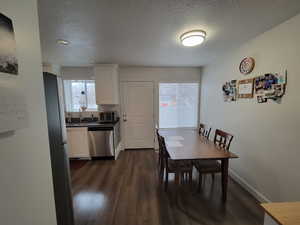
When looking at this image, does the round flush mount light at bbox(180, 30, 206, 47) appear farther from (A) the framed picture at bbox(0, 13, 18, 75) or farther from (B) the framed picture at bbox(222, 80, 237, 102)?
(A) the framed picture at bbox(0, 13, 18, 75)

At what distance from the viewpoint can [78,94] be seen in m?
3.99

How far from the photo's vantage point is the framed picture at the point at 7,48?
2.10 ft

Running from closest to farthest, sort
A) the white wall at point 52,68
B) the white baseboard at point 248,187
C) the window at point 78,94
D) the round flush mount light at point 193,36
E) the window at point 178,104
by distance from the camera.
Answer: the round flush mount light at point 193,36 < the white baseboard at point 248,187 < the white wall at point 52,68 < the window at point 78,94 < the window at point 178,104

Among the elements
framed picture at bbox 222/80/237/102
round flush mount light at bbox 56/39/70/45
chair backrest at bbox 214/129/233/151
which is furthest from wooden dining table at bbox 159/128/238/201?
round flush mount light at bbox 56/39/70/45

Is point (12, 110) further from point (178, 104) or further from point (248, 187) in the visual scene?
point (178, 104)

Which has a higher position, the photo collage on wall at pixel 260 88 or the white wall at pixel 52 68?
the white wall at pixel 52 68

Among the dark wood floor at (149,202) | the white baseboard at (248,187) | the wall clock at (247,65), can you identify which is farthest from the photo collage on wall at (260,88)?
the dark wood floor at (149,202)

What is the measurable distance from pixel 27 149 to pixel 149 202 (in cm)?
182

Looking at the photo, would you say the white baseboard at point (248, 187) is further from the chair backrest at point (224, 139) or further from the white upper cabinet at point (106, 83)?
the white upper cabinet at point (106, 83)

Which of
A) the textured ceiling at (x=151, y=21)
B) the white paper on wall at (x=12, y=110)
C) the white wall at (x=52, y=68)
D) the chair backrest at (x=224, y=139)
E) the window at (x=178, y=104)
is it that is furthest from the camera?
the window at (x=178, y=104)

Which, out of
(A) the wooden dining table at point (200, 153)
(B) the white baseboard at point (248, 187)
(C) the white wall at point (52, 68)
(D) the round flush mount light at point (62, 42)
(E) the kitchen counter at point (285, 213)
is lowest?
(B) the white baseboard at point (248, 187)

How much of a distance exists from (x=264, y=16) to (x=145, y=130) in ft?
11.1

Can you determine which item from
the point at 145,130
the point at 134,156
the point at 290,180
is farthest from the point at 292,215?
the point at 145,130

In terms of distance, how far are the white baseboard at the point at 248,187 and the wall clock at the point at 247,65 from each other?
1866mm
